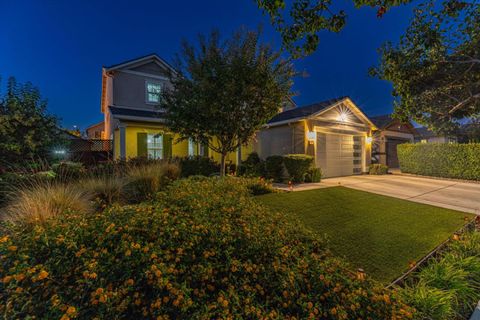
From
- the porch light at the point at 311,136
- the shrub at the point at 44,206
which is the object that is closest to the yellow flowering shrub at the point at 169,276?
the shrub at the point at 44,206

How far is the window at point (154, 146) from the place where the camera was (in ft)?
32.9

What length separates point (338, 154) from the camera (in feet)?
36.7

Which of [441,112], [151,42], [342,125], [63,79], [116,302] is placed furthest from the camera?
[63,79]

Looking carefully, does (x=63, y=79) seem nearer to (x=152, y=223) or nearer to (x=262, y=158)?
(x=262, y=158)

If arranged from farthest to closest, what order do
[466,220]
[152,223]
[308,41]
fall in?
1. [466,220]
2. [308,41]
3. [152,223]

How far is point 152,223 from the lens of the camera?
2301mm

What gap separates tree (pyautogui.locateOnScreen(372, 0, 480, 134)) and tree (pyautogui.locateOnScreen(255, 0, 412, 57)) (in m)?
4.88

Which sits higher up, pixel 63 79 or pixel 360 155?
pixel 63 79

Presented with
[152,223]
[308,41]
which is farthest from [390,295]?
[308,41]

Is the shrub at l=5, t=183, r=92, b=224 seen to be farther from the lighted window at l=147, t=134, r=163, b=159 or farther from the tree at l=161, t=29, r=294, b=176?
the lighted window at l=147, t=134, r=163, b=159

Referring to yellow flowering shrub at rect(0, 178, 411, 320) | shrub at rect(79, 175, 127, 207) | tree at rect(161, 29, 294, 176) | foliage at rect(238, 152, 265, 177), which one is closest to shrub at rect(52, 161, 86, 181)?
shrub at rect(79, 175, 127, 207)

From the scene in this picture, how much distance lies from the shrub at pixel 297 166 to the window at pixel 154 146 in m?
6.32

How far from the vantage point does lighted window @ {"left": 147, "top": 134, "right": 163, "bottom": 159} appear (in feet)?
32.9

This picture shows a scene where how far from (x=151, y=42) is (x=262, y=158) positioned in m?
29.1
